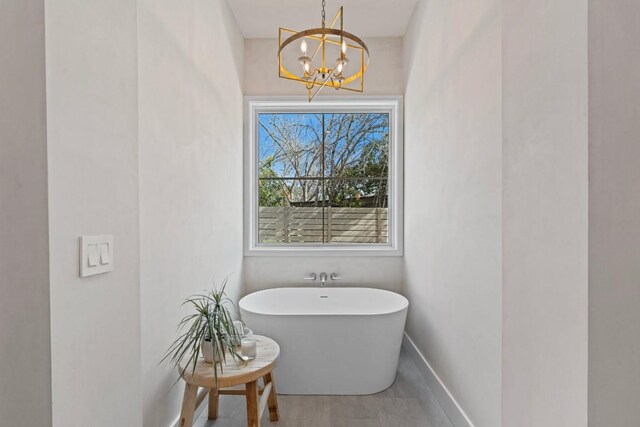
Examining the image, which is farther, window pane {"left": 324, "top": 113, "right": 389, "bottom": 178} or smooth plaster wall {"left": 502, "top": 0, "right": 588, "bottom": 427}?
window pane {"left": 324, "top": 113, "right": 389, "bottom": 178}

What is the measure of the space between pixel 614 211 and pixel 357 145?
286 centimetres

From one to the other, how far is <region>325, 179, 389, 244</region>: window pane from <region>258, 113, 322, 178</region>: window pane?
0.30 m

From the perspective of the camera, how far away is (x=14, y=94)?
2.79 feet

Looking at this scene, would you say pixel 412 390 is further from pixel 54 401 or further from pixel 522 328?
pixel 54 401

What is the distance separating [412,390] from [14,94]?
2.53m

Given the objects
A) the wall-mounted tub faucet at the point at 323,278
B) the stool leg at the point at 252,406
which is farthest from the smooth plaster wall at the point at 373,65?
the stool leg at the point at 252,406

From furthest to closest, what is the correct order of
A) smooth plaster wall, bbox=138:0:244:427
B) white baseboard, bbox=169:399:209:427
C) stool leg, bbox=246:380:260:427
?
white baseboard, bbox=169:399:209:427 → stool leg, bbox=246:380:260:427 → smooth plaster wall, bbox=138:0:244:427

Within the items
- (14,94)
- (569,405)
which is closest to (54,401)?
(14,94)

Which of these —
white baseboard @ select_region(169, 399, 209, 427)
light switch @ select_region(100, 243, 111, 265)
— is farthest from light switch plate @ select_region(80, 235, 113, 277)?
white baseboard @ select_region(169, 399, 209, 427)

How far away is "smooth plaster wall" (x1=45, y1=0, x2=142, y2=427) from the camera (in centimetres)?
89

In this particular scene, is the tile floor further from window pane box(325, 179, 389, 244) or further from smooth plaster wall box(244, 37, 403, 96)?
smooth plaster wall box(244, 37, 403, 96)

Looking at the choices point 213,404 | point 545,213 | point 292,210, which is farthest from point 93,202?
point 292,210

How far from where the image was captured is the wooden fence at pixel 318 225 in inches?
137

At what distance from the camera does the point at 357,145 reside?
3.51m
